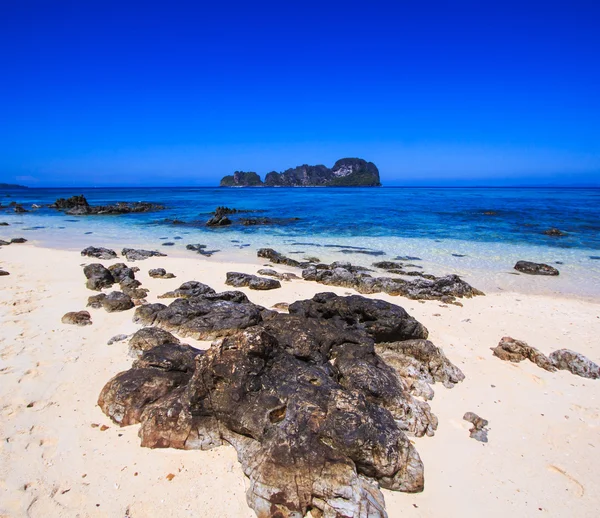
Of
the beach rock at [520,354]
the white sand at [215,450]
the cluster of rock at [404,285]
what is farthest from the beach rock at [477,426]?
the cluster of rock at [404,285]

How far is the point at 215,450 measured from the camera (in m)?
4.73

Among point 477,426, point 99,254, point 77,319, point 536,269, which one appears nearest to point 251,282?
point 77,319

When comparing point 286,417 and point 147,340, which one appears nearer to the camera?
point 286,417

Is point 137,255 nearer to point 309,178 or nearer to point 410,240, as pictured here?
point 410,240

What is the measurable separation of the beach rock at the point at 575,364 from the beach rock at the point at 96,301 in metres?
11.1

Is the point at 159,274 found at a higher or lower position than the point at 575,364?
higher

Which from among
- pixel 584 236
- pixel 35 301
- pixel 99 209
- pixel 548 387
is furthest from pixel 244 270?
pixel 99 209

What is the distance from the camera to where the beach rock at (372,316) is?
25.1 ft

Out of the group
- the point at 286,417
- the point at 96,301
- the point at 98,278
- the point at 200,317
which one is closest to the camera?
the point at 286,417

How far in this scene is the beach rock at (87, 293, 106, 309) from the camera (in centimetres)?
969

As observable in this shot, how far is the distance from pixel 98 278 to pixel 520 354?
1224 centimetres

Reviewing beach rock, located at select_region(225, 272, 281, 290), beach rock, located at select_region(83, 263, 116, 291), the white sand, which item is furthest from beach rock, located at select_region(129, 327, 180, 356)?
beach rock, located at select_region(83, 263, 116, 291)

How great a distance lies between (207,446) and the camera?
4.75 m

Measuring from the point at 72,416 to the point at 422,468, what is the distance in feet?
16.7
